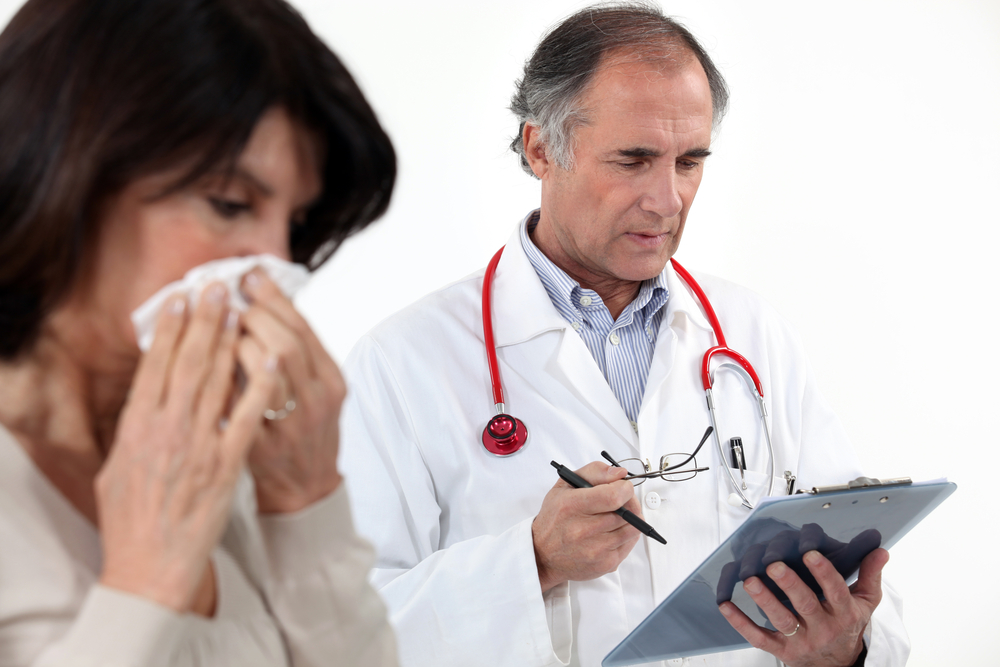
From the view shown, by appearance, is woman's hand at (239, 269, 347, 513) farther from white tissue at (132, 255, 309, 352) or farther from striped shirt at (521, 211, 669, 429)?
striped shirt at (521, 211, 669, 429)

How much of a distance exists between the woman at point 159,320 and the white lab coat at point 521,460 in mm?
632

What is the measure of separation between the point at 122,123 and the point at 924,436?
273cm

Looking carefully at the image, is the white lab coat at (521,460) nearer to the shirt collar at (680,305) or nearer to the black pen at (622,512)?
the shirt collar at (680,305)

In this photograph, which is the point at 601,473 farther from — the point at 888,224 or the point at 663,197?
the point at 888,224

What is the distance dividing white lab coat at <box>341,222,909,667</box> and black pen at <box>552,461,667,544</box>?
14cm

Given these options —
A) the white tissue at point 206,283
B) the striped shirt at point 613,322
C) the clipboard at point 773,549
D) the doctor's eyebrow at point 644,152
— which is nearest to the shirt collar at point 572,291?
the striped shirt at point 613,322

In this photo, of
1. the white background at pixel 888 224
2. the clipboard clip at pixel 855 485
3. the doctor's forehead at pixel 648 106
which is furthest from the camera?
the white background at pixel 888 224

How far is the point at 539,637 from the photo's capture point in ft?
4.85

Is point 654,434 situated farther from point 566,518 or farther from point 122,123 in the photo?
point 122,123

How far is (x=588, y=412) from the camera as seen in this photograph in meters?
1.69

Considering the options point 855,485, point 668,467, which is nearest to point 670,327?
point 668,467

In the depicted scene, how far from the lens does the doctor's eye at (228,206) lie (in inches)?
31.8

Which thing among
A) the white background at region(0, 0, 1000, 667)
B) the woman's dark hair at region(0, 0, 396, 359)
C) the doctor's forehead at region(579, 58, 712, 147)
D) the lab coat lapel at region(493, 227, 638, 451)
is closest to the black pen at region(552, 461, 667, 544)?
the lab coat lapel at region(493, 227, 638, 451)

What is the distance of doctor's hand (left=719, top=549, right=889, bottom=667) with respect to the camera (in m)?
1.38
